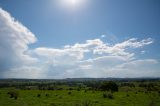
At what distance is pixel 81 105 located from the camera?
24.3 metres

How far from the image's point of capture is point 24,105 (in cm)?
2538

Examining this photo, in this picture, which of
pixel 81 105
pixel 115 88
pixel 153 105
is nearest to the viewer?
pixel 81 105

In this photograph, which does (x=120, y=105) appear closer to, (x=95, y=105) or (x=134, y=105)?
(x=134, y=105)

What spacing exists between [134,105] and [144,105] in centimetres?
124

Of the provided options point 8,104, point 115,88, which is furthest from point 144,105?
point 115,88

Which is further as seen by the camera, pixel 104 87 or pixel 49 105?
pixel 104 87

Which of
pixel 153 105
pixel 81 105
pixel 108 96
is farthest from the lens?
pixel 108 96

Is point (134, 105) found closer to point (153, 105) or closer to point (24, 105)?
point (153, 105)

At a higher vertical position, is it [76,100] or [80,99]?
[80,99]

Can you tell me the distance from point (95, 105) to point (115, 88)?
37617 millimetres

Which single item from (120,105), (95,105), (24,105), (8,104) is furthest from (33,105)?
(120,105)

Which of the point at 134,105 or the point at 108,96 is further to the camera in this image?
the point at 108,96

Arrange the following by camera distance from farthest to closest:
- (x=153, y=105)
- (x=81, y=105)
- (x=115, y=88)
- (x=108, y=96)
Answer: (x=115, y=88)
(x=108, y=96)
(x=153, y=105)
(x=81, y=105)

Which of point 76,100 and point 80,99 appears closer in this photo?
point 76,100
